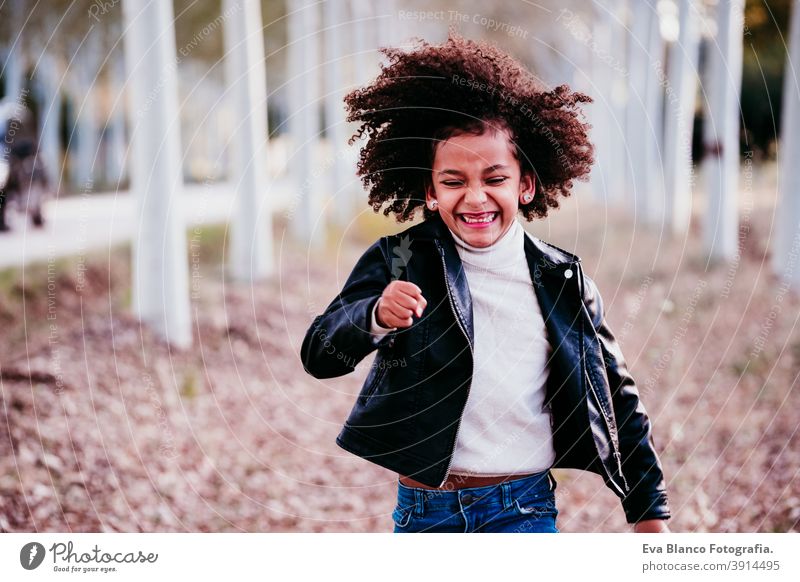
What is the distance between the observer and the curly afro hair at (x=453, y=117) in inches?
110

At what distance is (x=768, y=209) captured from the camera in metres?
15.6

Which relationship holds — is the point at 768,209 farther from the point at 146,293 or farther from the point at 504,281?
the point at 504,281

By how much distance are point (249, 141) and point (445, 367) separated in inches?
287

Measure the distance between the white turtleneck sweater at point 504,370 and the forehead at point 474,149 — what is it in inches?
8.4

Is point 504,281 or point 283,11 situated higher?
point 283,11

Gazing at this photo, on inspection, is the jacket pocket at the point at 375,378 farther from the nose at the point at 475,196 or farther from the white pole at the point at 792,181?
the white pole at the point at 792,181

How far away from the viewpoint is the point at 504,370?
2.65 metres

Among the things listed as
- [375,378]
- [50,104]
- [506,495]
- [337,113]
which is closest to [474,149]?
[375,378]

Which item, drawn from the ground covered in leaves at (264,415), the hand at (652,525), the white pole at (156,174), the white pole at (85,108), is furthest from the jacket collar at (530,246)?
the white pole at (85,108)

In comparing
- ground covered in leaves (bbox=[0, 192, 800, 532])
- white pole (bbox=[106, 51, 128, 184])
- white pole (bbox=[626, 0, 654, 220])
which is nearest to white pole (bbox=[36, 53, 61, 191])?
white pole (bbox=[106, 51, 128, 184])
